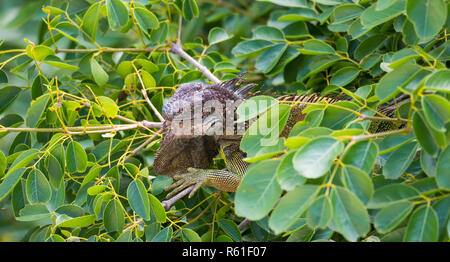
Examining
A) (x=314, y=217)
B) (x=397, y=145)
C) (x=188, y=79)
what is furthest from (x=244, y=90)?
(x=314, y=217)

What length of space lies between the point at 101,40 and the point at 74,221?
165 cm

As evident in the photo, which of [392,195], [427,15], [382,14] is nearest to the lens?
[392,195]

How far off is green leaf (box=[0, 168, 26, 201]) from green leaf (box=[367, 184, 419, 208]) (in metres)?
1.24

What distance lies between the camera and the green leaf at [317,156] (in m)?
1.16

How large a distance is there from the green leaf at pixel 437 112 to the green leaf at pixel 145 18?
136 centimetres

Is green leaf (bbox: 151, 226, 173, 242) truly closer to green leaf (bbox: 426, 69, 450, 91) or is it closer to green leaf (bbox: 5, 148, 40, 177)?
green leaf (bbox: 5, 148, 40, 177)

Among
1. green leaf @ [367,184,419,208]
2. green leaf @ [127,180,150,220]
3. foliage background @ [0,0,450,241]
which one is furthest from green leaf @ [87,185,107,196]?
green leaf @ [367,184,419,208]

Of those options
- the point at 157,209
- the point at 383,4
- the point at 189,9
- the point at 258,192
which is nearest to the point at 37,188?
the point at 157,209

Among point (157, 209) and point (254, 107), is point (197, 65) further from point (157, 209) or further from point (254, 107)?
point (254, 107)

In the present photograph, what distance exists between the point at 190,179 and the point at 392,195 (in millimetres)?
1009

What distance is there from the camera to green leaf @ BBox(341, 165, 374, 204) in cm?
119

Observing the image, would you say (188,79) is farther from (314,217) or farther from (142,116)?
(314,217)

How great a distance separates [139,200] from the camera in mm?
1716

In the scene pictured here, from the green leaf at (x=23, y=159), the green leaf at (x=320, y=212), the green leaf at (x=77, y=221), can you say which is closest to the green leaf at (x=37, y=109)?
the green leaf at (x=23, y=159)
